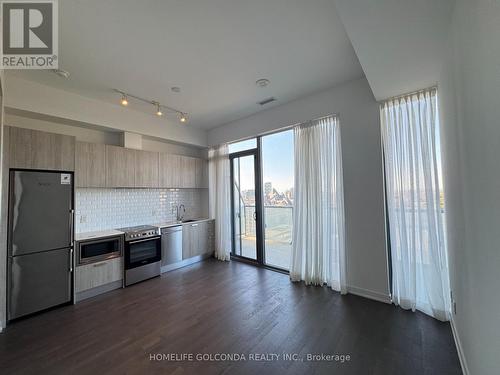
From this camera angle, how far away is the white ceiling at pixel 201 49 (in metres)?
1.87

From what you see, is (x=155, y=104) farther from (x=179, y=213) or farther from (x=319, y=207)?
(x=319, y=207)

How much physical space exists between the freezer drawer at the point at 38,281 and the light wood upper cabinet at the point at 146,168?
1.60m

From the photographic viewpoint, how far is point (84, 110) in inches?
132

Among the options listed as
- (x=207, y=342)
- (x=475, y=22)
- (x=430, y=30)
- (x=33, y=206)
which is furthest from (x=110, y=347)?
(x=430, y=30)

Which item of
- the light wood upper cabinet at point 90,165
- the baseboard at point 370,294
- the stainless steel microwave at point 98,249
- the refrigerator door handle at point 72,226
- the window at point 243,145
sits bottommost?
the baseboard at point 370,294

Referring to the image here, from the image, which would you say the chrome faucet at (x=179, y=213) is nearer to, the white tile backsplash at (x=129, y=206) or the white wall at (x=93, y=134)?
the white tile backsplash at (x=129, y=206)

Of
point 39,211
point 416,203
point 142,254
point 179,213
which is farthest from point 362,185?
point 39,211

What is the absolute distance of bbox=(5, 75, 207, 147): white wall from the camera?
2820 millimetres

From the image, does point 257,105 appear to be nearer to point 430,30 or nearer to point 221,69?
point 221,69

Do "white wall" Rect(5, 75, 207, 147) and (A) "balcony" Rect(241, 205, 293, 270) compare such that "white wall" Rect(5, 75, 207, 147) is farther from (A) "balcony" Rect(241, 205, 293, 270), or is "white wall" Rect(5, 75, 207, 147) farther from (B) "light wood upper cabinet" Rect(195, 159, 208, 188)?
(A) "balcony" Rect(241, 205, 293, 270)

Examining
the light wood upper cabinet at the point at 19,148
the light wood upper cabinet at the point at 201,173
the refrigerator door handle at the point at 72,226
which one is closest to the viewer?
the light wood upper cabinet at the point at 19,148

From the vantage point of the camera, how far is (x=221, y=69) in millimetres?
2752
